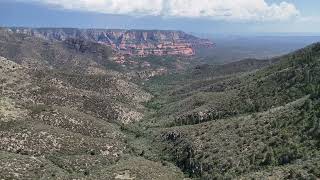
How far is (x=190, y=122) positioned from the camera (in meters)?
110

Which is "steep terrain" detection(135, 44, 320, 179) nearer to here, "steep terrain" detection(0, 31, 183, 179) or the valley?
the valley

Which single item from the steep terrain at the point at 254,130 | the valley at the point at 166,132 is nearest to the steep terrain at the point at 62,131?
the valley at the point at 166,132

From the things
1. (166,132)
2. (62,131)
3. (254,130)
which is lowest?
(166,132)

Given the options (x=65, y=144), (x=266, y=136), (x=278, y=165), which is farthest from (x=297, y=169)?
(x=65, y=144)

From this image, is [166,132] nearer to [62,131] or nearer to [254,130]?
[62,131]

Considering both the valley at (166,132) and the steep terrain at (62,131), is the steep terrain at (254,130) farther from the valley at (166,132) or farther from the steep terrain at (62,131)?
the steep terrain at (62,131)

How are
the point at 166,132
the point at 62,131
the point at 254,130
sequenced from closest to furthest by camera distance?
the point at 254,130 → the point at 62,131 → the point at 166,132

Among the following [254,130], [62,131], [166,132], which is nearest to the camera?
[254,130]

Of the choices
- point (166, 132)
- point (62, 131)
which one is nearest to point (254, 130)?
point (166, 132)

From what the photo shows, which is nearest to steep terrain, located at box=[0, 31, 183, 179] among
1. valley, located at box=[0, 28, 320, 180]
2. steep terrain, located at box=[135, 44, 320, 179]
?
valley, located at box=[0, 28, 320, 180]

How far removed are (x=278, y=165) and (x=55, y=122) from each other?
149ft

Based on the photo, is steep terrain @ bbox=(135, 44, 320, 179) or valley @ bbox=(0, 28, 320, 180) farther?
valley @ bbox=(0, 28, 320, 180)

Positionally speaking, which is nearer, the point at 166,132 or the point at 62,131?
the point at 62,131

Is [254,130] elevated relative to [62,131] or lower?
elevated
